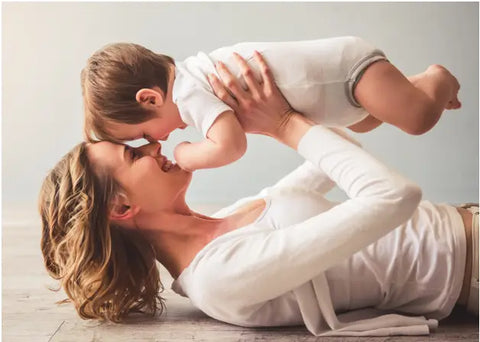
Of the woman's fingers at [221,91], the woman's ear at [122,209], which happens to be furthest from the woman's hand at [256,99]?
the woman's ear at [122,209]

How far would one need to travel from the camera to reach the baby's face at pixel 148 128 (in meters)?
1.66

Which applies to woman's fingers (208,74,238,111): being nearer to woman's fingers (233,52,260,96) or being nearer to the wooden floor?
woman's fingers (233,52,260,96)

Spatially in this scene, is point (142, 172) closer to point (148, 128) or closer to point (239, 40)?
point (148, 128)

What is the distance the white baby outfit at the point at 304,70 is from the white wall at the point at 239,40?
116 inches

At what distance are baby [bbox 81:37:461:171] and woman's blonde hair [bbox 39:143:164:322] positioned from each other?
15cm

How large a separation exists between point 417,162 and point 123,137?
3.33 metres

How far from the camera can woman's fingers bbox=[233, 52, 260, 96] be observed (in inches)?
62.9

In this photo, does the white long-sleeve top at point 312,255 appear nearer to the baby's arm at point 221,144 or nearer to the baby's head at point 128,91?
the baby's arm at point 221,144

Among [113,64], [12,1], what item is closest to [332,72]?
[113,64]

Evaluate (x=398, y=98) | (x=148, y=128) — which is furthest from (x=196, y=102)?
(x=398, y=98)

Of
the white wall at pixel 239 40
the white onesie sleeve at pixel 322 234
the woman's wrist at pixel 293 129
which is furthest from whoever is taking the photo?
the white wall at pixel 239 40

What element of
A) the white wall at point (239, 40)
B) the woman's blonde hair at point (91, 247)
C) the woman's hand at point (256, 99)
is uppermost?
the woman's hand at point (256, 99)

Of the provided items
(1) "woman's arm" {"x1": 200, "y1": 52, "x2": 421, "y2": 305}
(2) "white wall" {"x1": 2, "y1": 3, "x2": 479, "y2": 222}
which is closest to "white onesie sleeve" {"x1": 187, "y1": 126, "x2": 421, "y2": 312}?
(1) "woman's arm" {"x1": 200, "y1": 52, "x2": 421, "y2": 305}

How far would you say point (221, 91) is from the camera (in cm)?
158
